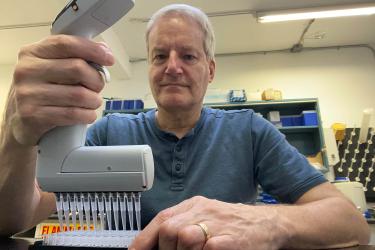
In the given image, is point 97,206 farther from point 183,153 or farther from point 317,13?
point 317,13

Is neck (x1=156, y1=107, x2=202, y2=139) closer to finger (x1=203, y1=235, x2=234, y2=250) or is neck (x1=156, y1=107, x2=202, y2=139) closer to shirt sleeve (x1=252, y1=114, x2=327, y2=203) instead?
shirt sleeve (x1=252, y1=114, x2=327, y2=203)

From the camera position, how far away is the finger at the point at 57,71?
1.38 ft

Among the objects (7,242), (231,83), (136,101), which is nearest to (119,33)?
(136,101)

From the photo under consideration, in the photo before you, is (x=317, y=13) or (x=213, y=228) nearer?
(x=213, y=228)

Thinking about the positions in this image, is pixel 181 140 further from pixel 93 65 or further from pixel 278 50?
pixel 278 50

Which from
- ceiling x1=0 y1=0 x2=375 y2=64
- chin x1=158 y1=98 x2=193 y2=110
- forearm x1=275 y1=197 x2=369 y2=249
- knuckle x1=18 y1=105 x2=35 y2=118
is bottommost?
forearm x1=275 y1=197 x2=369 y2=249

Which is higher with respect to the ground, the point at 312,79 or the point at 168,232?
the point at 312,79

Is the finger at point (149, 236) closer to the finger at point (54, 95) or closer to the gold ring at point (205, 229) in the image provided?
the gold ring at point (205, 229)

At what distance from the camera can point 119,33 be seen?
3262 millimetres

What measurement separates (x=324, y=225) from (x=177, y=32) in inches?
28.4

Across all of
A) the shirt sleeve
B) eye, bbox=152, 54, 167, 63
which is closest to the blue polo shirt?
the shirt sleeve

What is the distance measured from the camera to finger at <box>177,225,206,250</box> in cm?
40

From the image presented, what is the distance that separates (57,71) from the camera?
0.42 metres

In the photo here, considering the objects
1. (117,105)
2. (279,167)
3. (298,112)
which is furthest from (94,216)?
(298,112)
